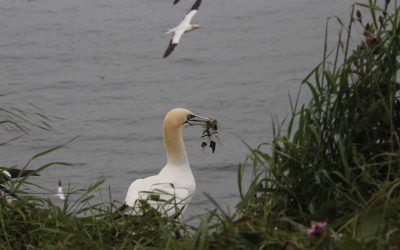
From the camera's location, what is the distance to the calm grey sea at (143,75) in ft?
33.4

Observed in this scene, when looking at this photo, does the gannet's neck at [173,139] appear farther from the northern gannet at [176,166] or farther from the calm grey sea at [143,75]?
the calm grey sea at [143,75]

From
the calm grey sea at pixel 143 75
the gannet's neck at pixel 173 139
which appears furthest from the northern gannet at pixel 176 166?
the calm grey sea at pixel 143 75

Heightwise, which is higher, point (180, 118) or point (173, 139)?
point (180, 118)

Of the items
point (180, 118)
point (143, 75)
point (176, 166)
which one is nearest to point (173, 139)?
point (180, 118)

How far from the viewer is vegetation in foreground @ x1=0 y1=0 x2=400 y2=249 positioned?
4121 mm

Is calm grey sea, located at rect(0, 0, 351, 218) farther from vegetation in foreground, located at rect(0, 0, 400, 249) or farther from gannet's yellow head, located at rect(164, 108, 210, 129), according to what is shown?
vegetation in foreground, located at rect(0, 0, 400, 249)

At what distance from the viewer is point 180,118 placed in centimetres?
778

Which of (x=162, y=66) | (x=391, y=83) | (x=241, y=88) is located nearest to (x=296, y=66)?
(x=241, y=88)

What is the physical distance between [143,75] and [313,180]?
25.1 feet

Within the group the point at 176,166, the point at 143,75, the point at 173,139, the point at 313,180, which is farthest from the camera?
the point at 143,75

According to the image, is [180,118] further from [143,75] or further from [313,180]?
[143,75]

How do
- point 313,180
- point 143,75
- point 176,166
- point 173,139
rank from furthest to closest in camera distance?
point 143,75, point 173,139, point 176,166, point 313,180

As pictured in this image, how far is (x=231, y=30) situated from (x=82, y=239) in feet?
26.9

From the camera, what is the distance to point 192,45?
12.5 meters
